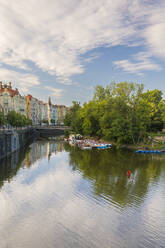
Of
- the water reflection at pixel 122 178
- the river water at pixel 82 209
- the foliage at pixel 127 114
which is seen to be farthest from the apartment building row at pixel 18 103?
the river water at pixel 82 209

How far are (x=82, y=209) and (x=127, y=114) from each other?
4986 cm

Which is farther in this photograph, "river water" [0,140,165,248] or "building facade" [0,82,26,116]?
"building facade" [0,82,26,116]

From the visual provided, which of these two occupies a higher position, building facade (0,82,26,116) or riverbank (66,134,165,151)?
building facade (0,82,26,116)

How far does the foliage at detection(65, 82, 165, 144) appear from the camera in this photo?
6138cm

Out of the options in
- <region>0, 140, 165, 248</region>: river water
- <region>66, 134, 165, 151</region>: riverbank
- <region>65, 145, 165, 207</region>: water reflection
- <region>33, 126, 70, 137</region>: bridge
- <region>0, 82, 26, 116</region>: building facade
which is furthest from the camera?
<region>33, 126, 70, 137</region>: bridge

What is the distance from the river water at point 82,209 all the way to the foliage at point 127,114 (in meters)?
29.6

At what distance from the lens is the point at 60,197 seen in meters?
22.2

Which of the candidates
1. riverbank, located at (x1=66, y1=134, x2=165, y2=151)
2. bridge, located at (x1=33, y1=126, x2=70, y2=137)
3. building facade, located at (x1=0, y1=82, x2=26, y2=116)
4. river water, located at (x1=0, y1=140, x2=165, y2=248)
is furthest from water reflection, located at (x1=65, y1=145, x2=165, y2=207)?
building facade, located at (x1=0, y1=82, x2=26, y2=116)

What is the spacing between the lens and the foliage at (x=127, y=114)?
61375 mm

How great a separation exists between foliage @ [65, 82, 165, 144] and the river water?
97.2ft

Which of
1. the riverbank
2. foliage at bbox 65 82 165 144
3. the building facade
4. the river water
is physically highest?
the building facade

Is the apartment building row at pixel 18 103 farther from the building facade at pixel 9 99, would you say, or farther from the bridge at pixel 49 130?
the bridge at pixel 49 130

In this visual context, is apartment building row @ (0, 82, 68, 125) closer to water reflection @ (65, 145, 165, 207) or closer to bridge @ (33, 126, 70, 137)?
bridge @ (33, 126, 70, 137)

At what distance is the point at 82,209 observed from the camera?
747 inches
